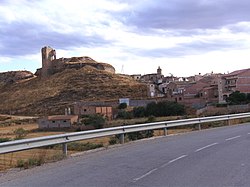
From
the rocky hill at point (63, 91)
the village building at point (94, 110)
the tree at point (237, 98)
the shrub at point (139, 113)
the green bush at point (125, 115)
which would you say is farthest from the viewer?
the rocky hill at point (63, 91)

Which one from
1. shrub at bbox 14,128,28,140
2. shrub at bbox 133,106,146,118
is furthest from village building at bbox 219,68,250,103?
shrub at bbox 14,128,28,140

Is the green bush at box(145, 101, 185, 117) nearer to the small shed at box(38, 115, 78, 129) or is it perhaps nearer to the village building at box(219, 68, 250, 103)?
the small shed at box(38, 115, 78, 129)

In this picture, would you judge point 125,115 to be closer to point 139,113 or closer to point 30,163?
point 139,113

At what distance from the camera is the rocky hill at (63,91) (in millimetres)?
139500

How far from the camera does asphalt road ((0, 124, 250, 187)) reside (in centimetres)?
919

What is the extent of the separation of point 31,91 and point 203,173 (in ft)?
534

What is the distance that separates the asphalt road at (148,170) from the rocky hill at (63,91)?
109m

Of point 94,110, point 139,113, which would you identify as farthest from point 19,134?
point 94,110

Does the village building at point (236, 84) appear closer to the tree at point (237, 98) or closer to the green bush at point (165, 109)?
the tree at point (237, 98)

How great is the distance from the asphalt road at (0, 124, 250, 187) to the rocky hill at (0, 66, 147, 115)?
356ft

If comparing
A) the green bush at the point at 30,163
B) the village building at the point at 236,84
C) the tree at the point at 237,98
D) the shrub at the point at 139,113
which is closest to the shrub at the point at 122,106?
the shrub at the point at 139,113

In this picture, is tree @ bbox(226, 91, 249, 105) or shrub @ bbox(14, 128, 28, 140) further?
tree @ bbox(226, 91, 249, 105)

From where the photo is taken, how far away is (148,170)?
35.7 ft

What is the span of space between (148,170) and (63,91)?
142551mm
